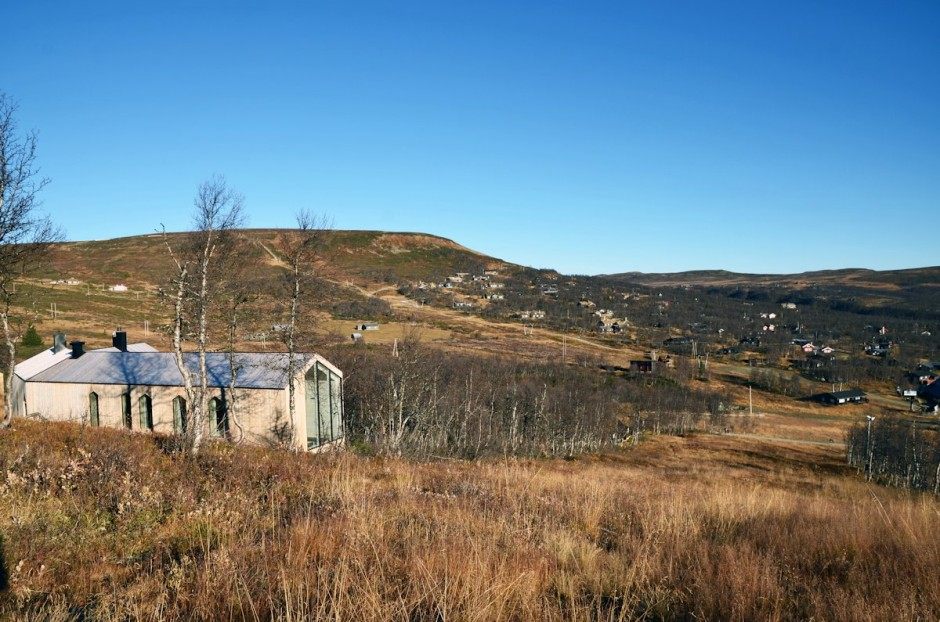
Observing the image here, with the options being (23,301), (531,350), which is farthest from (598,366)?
(23,301)

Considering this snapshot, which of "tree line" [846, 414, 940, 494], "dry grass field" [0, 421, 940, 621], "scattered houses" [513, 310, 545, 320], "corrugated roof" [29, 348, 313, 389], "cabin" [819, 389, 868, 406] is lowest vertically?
"cabin" [819, 389, 868, 406]

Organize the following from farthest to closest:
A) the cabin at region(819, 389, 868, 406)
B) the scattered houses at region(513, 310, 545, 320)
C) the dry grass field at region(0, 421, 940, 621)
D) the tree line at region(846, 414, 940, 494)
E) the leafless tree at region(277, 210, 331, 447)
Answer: the scattered houses at region(513, 310, 545, 320), the cabin at region(819, 389, 868, 406), the tree line at region(846, 414, 940, 494), the leafless tree at region(277, 210, 331, 447), the dry grass field at region(0, 421, 940, 621)

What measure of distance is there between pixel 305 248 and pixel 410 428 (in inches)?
1116

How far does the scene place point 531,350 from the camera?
9719 cm

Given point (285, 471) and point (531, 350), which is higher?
point (285, 471)

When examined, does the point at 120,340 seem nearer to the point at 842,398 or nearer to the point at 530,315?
the point at 842,398

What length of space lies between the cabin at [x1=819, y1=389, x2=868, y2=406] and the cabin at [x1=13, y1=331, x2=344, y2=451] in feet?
312

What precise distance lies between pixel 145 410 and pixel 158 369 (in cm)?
185

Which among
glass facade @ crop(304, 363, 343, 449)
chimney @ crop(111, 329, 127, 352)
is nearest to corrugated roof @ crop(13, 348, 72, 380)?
chimney @ crop(111, 329, 127, 352)

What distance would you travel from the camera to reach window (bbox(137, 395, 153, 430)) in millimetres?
23953

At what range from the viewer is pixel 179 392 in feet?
76.8

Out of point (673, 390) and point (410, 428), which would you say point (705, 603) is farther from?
point (673, 390)

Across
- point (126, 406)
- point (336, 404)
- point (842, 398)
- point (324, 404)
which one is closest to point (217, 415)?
point (324, 404)

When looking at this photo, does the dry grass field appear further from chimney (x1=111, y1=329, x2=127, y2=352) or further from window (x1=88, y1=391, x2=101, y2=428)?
chimney (x1=111, y1=329, x2=127, y2=352)
